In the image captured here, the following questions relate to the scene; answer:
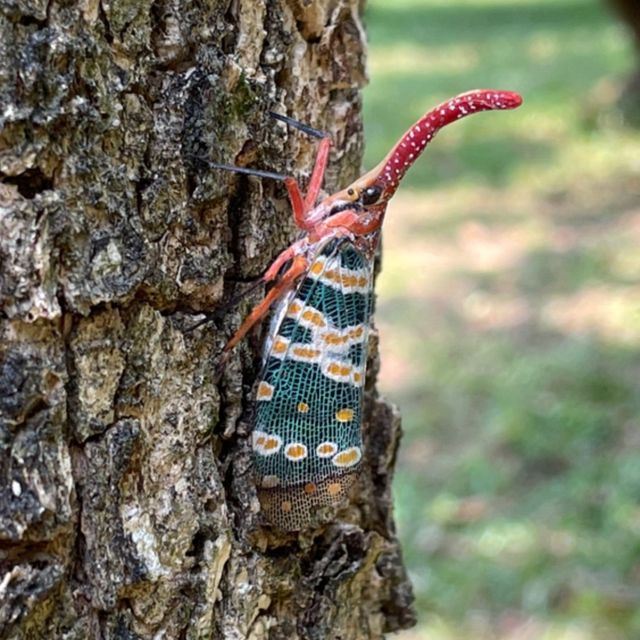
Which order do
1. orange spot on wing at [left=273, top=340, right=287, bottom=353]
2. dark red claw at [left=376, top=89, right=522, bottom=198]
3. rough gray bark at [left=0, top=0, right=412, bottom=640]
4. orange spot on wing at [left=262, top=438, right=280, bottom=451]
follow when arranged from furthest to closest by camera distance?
dark red claw at [left=376, top=89, right=522, bottom=198], orange spot on wing at [left=273, top=340, right=287, bottom=353], orange spot on wing at [left=262, top=438, right=280, bottom=451], rough gray bark at [left=0, top=0, right=412, bottom=640]

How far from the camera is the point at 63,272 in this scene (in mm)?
1300

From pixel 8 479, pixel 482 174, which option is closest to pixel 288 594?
pixel 8 479

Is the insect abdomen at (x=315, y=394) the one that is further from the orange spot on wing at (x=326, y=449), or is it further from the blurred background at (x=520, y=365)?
the blurred background at (x=520, y=365)

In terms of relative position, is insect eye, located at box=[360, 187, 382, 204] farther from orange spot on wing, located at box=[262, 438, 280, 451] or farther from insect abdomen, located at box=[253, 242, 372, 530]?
orange spot on wing, located at box=[262, 438, 280, 451]

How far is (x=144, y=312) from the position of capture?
1.42m

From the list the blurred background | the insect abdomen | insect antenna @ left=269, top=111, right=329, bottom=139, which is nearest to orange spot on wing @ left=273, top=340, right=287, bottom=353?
the insect abdomen

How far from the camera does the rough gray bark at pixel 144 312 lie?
126 centimetres

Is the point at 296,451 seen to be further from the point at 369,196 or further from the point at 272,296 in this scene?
the point at 369,196

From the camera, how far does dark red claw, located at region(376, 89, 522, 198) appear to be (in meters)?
1.79

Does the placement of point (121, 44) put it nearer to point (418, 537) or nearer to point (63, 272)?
point (63, 272)

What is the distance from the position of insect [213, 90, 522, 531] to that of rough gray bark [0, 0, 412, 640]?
1.5 inches

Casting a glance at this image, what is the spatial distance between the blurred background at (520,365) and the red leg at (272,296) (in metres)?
2.33

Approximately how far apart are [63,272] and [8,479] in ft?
0.89

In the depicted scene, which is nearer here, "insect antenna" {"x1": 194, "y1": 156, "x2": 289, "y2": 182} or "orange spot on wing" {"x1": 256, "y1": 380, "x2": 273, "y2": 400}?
"insect antenna" {"x1": 194, "y1": 156, "x2": 289, "y2": 182}
